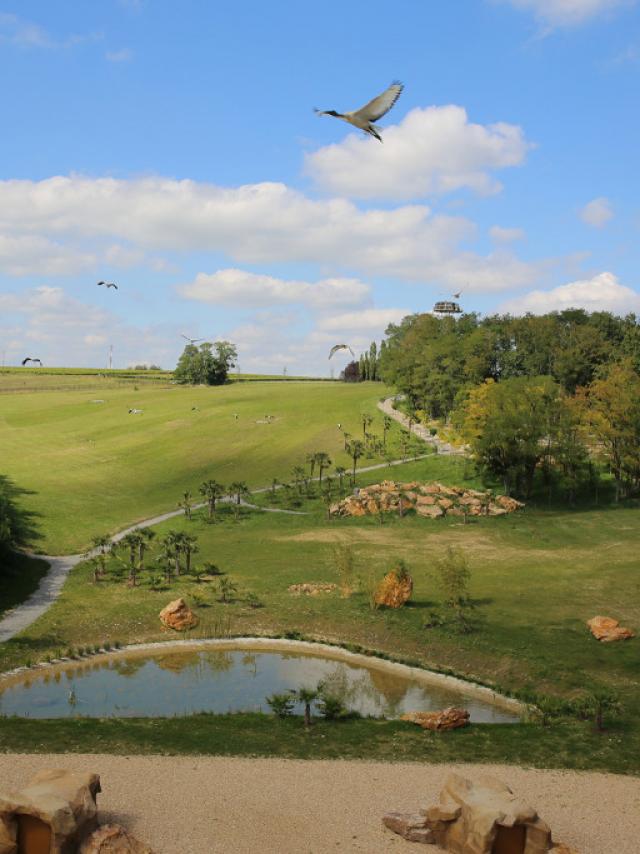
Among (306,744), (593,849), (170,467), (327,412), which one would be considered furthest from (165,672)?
(327,412)

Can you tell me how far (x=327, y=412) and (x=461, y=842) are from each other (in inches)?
4654

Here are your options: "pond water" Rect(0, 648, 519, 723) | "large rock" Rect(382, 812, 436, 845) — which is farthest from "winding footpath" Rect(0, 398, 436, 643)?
"large rock" Rect(382, 812, 436, 845)

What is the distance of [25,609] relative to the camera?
51594 mm

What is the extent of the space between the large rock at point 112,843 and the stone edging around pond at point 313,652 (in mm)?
19561

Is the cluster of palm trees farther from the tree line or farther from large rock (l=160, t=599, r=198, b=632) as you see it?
the tree line

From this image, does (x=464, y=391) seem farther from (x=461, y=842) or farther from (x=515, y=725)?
(x=461, y=842)

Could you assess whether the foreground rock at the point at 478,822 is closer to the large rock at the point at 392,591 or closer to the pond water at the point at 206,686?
the pond water at the point at 206,686

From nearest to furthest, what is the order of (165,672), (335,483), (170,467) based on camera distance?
(165,672) < (335,483) < (170,467)

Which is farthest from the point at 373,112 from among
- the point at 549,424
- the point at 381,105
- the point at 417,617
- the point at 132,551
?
the point at 549,424

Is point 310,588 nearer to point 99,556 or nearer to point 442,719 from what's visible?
point 99,556

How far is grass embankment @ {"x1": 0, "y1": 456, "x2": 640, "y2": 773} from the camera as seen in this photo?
3000cm

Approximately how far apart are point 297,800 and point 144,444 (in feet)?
321

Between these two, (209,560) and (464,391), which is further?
(464,391)

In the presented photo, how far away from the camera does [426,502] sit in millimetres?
82062
